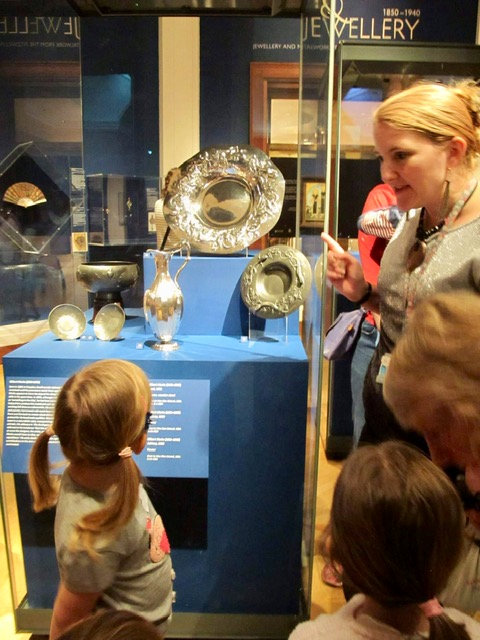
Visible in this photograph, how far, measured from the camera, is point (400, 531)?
2.56 feet

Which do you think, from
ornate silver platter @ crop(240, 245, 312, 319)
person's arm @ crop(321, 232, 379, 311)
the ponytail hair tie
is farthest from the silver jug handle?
the ponytail hair tie

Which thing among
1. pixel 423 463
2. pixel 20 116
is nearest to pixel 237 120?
pixel 20 116

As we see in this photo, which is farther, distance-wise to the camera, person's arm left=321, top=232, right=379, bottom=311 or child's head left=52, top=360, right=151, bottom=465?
person's arm left=321, top=232, right=379, bottom=311

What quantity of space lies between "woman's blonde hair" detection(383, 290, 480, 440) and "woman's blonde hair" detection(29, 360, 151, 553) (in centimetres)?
57

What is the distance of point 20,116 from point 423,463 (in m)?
2.53

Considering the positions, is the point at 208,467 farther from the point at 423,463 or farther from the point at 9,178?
the point at 9,178

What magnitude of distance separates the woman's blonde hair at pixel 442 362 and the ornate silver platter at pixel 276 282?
3.28 ft

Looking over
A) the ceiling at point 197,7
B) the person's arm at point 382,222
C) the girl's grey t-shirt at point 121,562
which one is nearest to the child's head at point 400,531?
the girl's grey t-shirt at point 121,562

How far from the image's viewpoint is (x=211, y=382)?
1.65 metres

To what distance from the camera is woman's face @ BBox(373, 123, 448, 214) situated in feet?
3.81

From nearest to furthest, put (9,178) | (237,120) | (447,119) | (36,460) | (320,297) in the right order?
(447,119) → (36,460) → (320,297) → (237,120) → (9,178)

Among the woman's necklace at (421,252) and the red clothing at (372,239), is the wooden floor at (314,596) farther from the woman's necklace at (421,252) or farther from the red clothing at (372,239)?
the red clothing at (372,239)

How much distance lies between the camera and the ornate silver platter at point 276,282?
183 centimetres

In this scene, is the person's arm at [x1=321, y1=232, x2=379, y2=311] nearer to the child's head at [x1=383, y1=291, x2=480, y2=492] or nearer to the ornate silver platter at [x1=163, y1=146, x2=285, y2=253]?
the ornate silver platter at [x1=163, y1=146, x2=285, y2=253]
